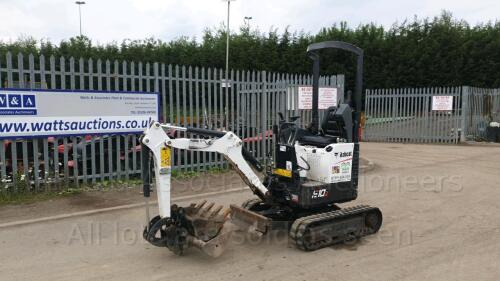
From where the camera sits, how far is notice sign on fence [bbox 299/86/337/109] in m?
11.8

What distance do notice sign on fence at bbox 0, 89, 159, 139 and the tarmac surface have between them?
177 centimetres

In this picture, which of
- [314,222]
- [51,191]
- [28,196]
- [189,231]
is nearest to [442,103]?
[314,222]

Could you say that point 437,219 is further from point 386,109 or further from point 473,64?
point 473,64

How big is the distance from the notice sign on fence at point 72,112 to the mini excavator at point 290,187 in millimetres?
3424

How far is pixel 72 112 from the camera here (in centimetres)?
806

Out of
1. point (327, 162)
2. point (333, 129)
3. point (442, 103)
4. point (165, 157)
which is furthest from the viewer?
point (442, 103)

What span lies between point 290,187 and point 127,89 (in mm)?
4638

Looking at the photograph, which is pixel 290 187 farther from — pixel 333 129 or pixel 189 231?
pixel 189 231

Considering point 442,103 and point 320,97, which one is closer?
point 320,97

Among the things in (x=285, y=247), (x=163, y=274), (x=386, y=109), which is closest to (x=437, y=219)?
(x=285, y=247)

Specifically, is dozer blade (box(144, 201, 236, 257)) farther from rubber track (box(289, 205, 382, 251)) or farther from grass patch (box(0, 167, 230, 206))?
grass patch (box(0, 167, 230, 206))

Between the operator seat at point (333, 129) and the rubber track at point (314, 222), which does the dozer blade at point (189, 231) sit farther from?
the operator seat at point (333, 129)

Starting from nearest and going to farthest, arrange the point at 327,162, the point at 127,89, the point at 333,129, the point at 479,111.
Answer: the point at 327,162, the point at 333,129, the point at 127,89, the point at 479,111

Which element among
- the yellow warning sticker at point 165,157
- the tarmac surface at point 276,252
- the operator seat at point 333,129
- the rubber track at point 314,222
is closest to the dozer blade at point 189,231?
the tarmac surface at point 276,252
